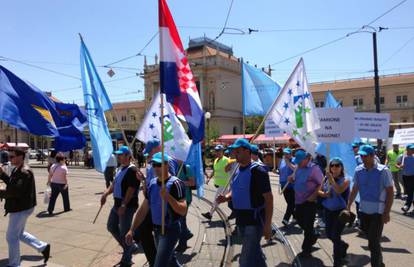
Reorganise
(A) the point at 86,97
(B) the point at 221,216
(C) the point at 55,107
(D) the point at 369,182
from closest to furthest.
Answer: (D) the point at 369,182 < (A) the point at 86,97 < (C) the point at 55,107 < (B) the point at 221,216

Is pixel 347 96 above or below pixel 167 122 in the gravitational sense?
above

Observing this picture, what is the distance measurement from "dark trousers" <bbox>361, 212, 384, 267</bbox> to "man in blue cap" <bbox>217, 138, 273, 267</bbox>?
1885 mm

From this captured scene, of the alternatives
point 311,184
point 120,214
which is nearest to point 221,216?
point 311,184

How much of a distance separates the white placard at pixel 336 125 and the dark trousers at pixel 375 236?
1624mm

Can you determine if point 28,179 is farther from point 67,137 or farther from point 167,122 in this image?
point 167,122

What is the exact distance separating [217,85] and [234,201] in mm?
74001

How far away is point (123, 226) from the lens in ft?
19.7

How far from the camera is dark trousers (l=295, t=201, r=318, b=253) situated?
6.83 m

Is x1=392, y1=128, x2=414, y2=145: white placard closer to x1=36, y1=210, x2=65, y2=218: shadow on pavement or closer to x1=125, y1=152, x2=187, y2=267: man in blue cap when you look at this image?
x1=36, y1=210, x2=65, y2=218: shadow on pavement

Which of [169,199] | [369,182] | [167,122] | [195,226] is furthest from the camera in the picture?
[195,226]

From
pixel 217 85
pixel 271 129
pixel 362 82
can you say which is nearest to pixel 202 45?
pixel 217 85

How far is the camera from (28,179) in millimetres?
6145

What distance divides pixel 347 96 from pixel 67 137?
77.2 meters

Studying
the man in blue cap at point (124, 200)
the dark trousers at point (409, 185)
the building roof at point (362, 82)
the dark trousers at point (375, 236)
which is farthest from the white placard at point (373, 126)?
the building roof at point (362, 82)
